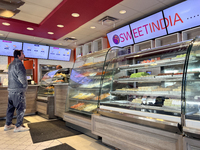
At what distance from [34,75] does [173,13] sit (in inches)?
284

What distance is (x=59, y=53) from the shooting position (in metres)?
9.07

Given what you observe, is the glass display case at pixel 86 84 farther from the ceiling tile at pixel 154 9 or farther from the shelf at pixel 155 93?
the ceiling tile at pixel 154 9

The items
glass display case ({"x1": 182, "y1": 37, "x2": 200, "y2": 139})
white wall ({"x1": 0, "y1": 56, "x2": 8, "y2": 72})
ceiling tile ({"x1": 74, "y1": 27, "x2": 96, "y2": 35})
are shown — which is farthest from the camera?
white wall ({"x1": 0, "y1": 56, "x2": 8, "y2": 72})

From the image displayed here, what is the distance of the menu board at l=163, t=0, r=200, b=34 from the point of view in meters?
3.87

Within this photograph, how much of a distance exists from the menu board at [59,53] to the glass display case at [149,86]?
6.36 meters

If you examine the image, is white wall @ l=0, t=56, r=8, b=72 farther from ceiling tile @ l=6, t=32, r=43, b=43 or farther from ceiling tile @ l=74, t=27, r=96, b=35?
ceiling tile @ l=74, t=27, r=96, b=35

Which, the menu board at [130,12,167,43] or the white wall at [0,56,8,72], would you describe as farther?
the white wall at [0,56,8,72]

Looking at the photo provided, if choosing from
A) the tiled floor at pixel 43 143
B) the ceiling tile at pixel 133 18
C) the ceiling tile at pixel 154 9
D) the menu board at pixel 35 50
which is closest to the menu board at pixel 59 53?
the menu board at pixel 35 50

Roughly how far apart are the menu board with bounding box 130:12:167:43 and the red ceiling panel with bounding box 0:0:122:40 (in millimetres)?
1368

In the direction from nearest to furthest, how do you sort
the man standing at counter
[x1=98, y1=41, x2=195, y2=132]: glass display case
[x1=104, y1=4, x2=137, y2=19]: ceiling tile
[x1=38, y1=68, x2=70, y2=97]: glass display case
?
1. [x1=98, y1=41, x2=195, y2=132]: glass display case
2. the man standing at counter
3. [x1=104, y1=4, x2=137, y2=19]: ceiling tile
4. [x1=38, y1=68, x2=70, y2=97]: glass display case

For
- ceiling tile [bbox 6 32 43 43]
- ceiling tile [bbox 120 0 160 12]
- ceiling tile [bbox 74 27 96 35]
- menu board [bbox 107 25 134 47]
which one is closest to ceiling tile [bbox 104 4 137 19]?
ceiling tile [bbox 120 0 160 12]

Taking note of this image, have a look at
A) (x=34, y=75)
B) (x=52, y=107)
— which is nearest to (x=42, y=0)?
(x=52, y=107)

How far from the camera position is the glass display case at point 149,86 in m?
1.92

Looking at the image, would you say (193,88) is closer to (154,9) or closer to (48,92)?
(154,9)
